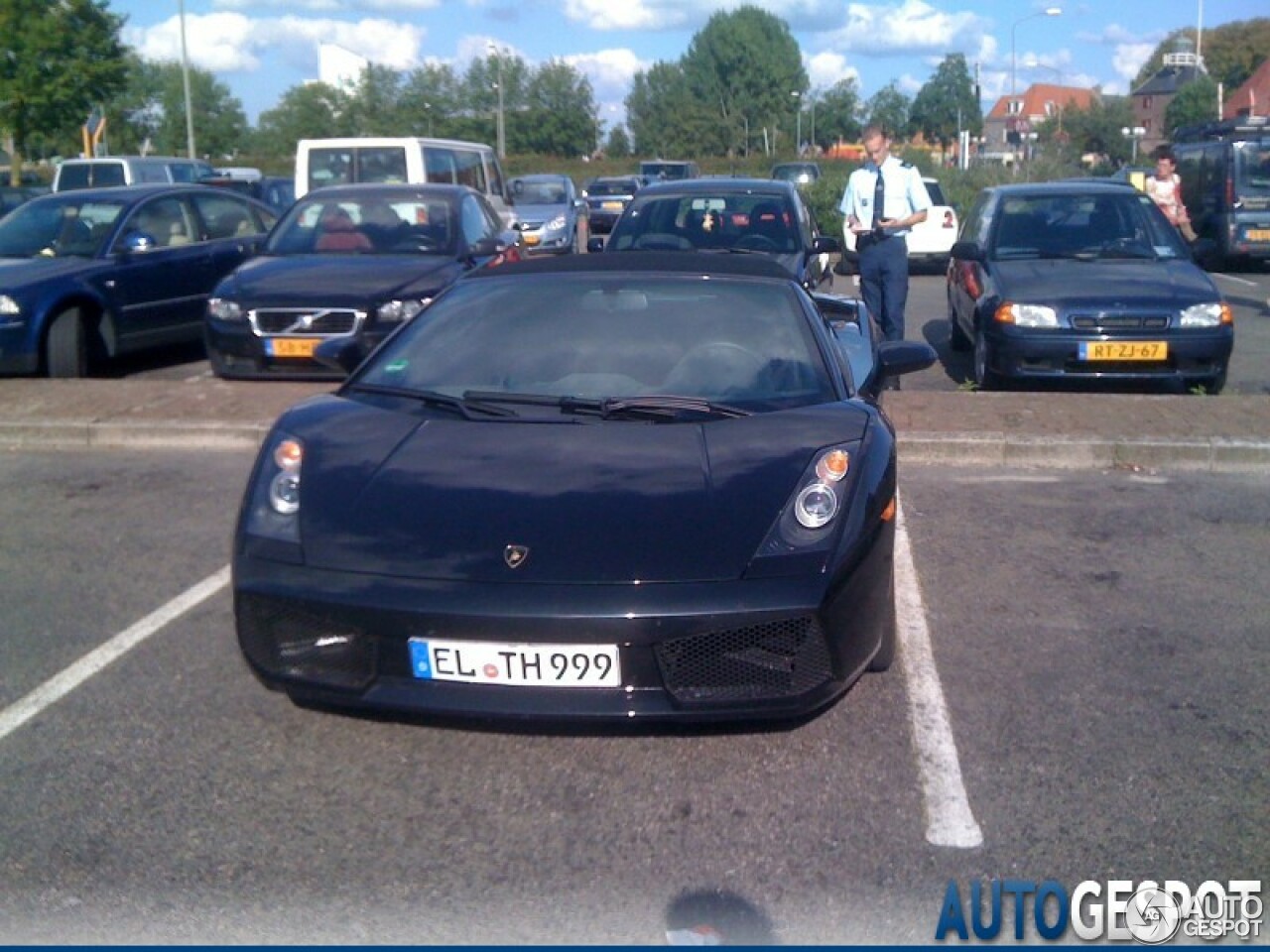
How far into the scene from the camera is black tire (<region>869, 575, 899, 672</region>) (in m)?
4.28

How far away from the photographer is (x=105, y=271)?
34.5ft

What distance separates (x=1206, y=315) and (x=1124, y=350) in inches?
23.7

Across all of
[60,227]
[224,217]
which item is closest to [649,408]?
[60,227]

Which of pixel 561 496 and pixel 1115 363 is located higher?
pixel 561 496

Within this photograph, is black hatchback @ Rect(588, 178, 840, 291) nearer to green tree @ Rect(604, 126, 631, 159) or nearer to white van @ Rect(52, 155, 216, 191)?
white van @ Rect(52, 155, 216, 191)

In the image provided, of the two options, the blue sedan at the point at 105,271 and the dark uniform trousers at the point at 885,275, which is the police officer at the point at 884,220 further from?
the blue sedan at the point at 105,271

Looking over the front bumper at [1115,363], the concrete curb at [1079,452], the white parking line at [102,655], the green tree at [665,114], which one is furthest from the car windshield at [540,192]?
the green tree at [665,114]

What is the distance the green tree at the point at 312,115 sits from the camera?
65562 mm

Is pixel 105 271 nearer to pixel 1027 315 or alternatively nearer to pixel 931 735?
pixel 1027 315

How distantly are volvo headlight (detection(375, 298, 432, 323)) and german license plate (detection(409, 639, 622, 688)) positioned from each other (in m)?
6.02

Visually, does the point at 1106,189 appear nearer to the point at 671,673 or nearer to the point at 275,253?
the point at 275,253

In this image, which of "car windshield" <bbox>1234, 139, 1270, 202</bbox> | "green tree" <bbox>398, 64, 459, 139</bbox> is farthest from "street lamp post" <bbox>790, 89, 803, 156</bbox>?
"car windshield" <bbox>1234, 139, 1270, 202</bbox>

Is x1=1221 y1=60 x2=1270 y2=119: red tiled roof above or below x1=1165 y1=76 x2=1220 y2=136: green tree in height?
above

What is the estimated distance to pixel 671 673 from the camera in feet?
11.8
